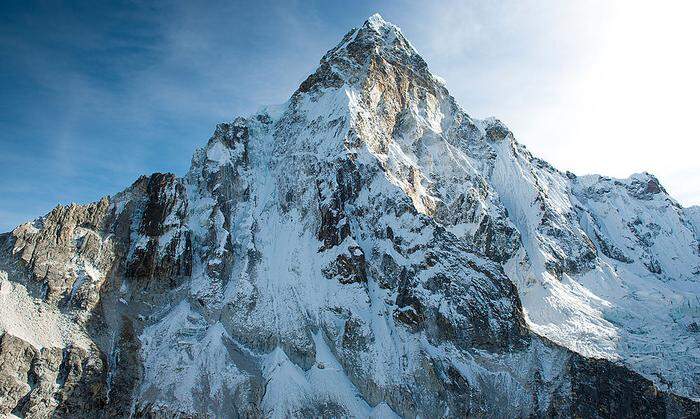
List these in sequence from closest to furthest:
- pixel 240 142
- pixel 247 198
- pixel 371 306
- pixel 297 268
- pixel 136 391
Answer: pixel 136 391 < pixel 371 306 < pixel 297 268 < pixel 247 198 < pixel 240 142

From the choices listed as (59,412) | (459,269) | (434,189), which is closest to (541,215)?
(434,189)

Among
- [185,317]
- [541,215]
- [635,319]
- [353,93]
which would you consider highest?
[353,93]

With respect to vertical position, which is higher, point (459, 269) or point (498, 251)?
point (498, 251)

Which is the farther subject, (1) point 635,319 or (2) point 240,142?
(2) point 240,142

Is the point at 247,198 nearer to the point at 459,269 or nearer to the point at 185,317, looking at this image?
the point at 185,317

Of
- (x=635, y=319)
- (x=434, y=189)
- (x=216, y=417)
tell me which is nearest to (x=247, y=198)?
(x=434, y=189)

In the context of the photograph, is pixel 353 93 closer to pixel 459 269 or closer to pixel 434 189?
pixel 434 189

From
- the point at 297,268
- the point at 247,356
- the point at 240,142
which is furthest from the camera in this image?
the point at 240,142
